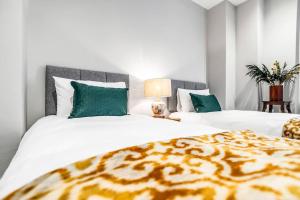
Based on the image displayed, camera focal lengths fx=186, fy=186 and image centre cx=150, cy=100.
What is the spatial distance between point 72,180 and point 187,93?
106 inches

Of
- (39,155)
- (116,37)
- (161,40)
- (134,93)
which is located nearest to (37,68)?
(116,37)

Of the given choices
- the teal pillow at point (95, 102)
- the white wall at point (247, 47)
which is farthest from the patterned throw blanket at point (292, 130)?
the white wall at point (247, 47)

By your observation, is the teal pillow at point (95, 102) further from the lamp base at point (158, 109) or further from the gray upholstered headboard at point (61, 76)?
the lamp base at point (158, 109)

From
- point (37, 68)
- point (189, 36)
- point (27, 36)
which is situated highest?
point (189, 36)

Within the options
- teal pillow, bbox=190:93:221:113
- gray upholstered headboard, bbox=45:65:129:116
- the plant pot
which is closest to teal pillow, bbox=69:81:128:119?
gray upholstered headboard, bbox=45:65:129:116

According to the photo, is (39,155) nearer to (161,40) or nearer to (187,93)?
(187,93)

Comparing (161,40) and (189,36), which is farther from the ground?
(189,36)

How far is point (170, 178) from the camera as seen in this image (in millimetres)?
430

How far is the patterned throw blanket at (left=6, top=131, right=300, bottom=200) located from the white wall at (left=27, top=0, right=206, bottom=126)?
1.79 metres

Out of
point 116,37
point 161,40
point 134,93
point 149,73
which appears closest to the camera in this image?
point 116,37

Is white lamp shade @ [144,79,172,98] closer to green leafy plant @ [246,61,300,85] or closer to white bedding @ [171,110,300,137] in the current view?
white bedding @ [171,110,300,137]

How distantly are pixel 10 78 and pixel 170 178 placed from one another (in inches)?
60.7

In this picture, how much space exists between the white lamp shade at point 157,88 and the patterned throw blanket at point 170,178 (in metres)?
1.99

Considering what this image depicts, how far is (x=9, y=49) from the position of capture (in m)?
1.42
